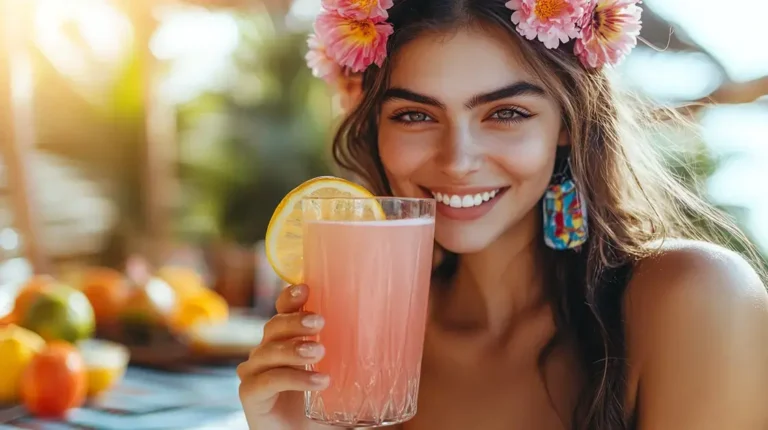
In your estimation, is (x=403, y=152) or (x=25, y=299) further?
(x=25, y=299)

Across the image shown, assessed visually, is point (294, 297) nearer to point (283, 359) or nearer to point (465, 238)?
point (283, 359)

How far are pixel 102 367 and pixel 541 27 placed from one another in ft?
4.30

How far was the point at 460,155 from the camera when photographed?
1.51 meters

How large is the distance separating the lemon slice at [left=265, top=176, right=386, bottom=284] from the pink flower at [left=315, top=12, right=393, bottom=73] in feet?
1.27

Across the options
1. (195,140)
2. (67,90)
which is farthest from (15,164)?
(195,140)

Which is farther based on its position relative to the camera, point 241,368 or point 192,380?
point 192,380

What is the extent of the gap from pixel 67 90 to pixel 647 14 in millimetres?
3600

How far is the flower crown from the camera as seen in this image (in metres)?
1.55

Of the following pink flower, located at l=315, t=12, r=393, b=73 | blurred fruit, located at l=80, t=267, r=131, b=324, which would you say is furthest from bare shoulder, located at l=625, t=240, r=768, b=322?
blurred fruit, located at l=80, t=267, r=131, b=324

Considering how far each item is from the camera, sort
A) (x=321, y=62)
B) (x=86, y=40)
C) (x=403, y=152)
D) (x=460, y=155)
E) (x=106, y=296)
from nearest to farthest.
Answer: (x=460, y=155), (x=403, y=152), (x=321, y=62), (x=106, y=296), (x=86, y=40)

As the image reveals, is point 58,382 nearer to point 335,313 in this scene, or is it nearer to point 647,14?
point 335,313

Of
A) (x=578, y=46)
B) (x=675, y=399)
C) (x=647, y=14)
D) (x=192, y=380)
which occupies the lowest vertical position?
(x=192, y=380)

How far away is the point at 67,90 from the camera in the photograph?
5051 millimetres

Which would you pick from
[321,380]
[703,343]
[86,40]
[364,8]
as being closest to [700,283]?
[703,343]
